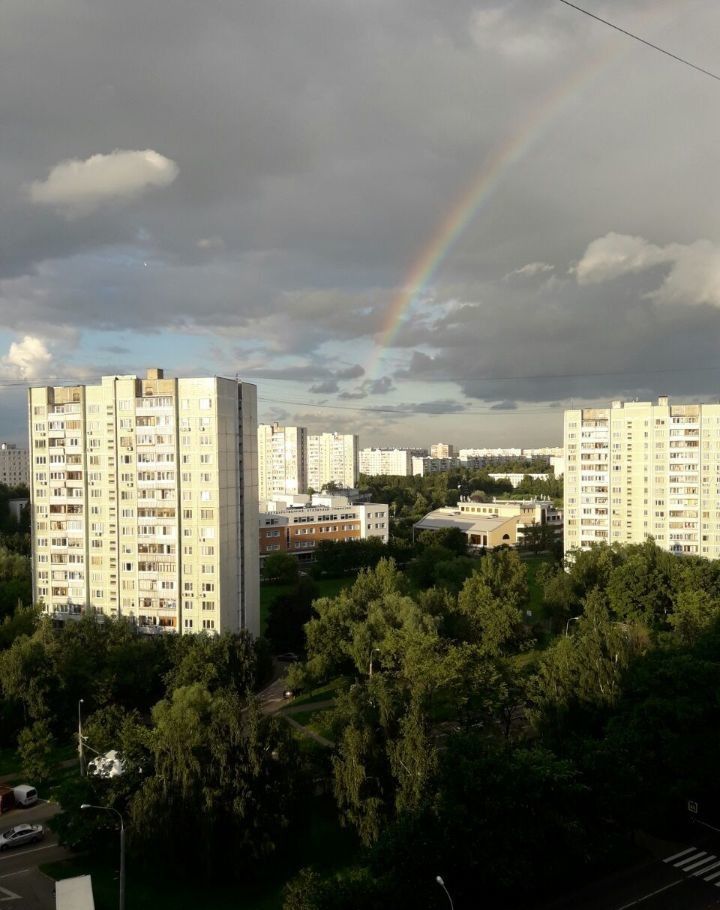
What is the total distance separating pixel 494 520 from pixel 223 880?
152ft

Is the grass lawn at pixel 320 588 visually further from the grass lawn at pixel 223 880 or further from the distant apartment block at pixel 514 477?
the distant apartment block at pixel 514 477

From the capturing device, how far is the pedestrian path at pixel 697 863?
489 inches

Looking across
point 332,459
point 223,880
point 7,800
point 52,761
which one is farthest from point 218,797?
point 332,459

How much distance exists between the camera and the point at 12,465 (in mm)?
99688

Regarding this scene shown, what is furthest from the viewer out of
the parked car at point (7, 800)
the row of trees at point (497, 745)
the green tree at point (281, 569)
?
the green tree at point (281, 569)

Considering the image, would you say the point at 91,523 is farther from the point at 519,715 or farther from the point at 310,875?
the point at 310,875

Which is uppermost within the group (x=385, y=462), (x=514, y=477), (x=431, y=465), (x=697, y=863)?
(x=385, y=462)

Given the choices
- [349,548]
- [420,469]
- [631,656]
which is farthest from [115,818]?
[420,469]

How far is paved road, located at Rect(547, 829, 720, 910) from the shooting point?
37.9 feet

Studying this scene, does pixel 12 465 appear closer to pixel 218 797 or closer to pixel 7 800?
pixel 7 800

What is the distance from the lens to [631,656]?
1878 centimetres

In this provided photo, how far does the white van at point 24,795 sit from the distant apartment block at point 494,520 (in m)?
41.2

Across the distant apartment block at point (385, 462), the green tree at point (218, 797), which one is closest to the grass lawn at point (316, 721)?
the green tree at point (218, 797)

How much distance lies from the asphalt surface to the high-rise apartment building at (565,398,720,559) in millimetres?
30500
